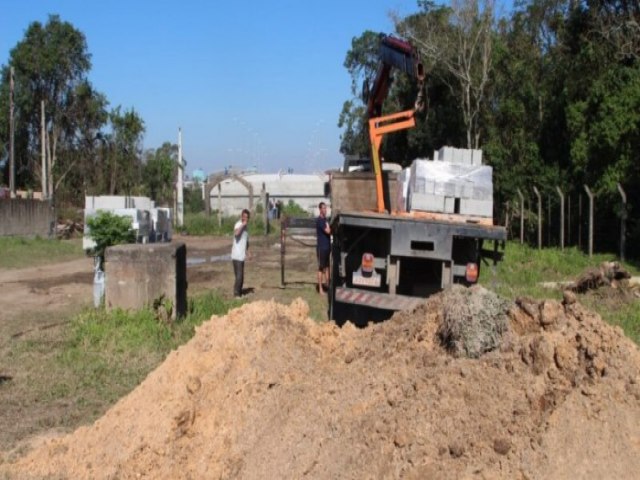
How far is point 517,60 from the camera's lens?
132 feet

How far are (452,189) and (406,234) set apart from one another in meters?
1.36

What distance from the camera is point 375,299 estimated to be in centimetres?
998

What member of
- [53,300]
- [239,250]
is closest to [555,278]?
[239,250]

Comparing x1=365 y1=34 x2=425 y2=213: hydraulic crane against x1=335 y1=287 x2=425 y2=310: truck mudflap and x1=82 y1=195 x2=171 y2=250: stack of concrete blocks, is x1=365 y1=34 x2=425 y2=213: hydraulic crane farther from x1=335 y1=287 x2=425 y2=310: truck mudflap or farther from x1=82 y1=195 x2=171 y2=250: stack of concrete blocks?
Result: x1=82 y1=195 x2=171 y2=250: stack of concrete blocks

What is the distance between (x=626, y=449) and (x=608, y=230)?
789 inches

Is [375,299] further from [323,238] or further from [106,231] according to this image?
[323,238]

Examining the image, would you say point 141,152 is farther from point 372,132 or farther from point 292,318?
point 292,318

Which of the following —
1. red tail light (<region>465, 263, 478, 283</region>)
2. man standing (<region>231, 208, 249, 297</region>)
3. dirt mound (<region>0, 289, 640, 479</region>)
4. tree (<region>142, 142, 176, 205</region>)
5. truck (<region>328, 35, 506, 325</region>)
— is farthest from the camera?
tree (<region>142, 142, 176, 205</region>)

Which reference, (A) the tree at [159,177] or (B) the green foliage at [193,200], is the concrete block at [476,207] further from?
(B) the green foliage at [193,200]

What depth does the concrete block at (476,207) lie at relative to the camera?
10.9m

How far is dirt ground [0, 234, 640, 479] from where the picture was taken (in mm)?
4277

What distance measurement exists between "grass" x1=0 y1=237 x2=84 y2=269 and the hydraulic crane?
12.0 metres

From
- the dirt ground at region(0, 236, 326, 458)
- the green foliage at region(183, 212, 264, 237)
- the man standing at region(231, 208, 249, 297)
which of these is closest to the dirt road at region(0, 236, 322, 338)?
the dirt ground at region(0, 236, 326, 458)

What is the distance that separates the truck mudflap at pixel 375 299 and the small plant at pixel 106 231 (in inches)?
182
